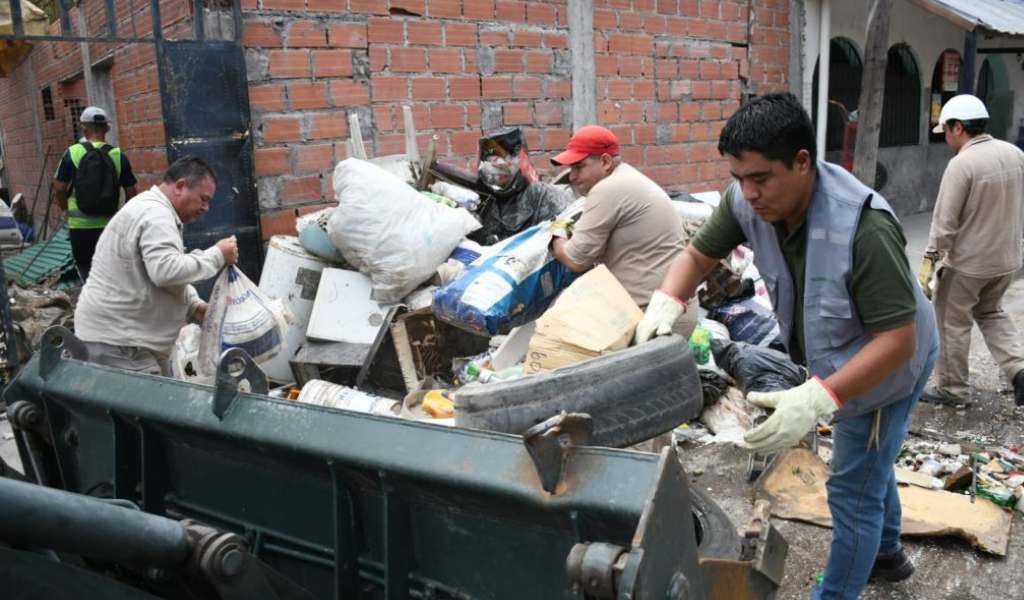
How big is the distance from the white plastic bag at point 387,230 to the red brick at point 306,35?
0.96 metres

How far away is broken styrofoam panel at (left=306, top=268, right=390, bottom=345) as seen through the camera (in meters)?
4.90

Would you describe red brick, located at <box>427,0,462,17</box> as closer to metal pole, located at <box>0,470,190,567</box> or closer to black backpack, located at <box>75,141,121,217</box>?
black backpack, located at <box>75,141,121,217</box>

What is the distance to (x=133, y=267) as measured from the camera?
12.7 ft

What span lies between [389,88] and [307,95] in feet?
2.00

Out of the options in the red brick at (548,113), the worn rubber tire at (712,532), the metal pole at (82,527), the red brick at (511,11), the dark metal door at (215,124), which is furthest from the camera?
the red brick at (548,113)

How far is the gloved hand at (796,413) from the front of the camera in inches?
Answer: 89.3

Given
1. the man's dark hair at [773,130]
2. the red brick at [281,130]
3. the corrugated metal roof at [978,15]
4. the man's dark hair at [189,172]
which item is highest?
the corrugated metal roof at [978,15]

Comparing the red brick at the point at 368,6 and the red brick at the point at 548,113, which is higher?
the red brick at the point at 368,6

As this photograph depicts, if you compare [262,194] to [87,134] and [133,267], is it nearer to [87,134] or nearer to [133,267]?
[133,267]

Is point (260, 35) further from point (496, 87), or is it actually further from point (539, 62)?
point (539, 62)

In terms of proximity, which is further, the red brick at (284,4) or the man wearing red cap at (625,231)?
the red brick at (284,4)

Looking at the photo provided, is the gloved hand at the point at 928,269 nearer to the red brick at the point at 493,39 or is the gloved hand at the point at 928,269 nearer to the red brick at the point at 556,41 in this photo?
the red brick at the point at 556,41

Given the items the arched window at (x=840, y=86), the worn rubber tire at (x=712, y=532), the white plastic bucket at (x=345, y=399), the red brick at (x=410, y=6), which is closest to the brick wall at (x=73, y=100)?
the red brick at (x=410, y=6)

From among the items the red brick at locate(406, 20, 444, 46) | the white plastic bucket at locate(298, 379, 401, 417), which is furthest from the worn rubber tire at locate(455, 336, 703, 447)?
the red brick at locate(406, 20, 444, 46)
